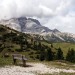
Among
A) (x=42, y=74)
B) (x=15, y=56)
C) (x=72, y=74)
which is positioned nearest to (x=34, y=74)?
(x=42, y=74)

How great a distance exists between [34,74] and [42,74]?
5.15 ft

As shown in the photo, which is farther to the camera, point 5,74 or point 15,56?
point 15,56

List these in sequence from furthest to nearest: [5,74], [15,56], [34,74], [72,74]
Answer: [15,56], [72,74], [34,74], [5,74]

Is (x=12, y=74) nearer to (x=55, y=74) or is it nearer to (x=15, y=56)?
(x=55, y=74)

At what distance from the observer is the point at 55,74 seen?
41.0 metres

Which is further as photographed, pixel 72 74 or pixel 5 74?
pixel 72 74

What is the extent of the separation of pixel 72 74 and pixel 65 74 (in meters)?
1.55

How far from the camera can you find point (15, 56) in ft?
183

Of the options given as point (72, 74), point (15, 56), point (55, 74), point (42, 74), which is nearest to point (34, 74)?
point (42, 74)

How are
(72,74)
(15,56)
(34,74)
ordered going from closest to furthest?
(34,74) < (72,74) < (15,56)

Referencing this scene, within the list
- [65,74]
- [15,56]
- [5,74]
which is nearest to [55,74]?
[65,74]

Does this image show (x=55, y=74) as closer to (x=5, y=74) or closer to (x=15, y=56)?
(x=5, y=74)

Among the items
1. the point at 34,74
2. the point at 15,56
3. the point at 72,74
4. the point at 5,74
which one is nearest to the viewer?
the point at 5,74

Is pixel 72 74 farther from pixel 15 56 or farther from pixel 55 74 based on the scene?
pixel 15 56
